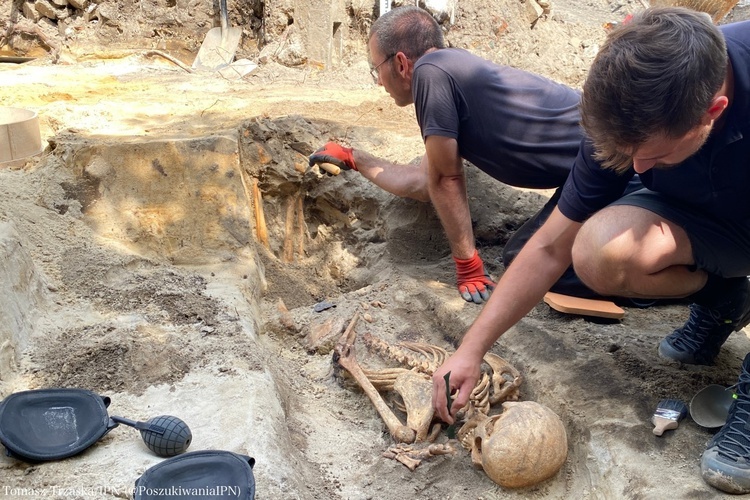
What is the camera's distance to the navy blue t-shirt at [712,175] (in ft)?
6.68

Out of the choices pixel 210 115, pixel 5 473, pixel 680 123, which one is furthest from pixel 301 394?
pixel 210 115

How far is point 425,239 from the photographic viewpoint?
14.1 feet

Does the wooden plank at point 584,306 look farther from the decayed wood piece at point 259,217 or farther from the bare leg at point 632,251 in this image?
the decayed wood piece at point 259,217

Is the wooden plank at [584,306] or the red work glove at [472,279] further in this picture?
the red work glove at [472,279]

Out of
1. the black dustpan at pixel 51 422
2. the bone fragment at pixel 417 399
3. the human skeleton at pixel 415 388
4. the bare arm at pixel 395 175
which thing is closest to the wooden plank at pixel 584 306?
the human skeleton at pixel 415 388

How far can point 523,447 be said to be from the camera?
2.35 meters

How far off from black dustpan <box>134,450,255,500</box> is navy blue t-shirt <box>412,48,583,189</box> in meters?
2.07

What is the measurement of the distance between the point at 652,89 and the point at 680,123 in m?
0.15

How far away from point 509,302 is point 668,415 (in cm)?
70

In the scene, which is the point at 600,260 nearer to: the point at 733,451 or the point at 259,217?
the point at 733,451

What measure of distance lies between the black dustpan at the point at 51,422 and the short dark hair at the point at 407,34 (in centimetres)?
242

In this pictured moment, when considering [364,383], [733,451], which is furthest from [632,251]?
[364,383]

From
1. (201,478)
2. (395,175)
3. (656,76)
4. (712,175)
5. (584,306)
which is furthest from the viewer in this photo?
(395,175)

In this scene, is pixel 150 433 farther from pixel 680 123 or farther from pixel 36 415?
pixel 680 123
